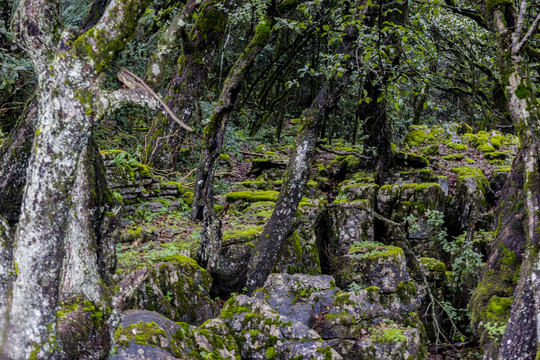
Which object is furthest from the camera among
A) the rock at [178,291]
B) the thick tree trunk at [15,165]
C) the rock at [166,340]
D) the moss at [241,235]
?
the moss at [241,235]

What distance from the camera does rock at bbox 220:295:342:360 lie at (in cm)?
464

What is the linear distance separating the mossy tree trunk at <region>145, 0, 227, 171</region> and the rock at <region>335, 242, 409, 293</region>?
16.6 ft

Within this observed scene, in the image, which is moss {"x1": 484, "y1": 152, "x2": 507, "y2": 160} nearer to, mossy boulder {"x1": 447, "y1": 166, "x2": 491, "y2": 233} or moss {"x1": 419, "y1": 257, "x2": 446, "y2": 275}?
mossy boulder {"x1": 447, "y1": 166, "x2": 491, "y2": 233}

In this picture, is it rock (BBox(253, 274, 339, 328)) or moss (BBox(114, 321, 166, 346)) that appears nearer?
moss (BBox(114, 321, 166, 346))

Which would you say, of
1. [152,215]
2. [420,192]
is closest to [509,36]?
[420,192]

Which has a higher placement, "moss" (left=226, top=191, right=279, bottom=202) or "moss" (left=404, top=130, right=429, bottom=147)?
"moss" (left=404, top=130, right=429, bottom=147)

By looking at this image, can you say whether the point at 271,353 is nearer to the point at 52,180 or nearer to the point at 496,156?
the point at 52,180

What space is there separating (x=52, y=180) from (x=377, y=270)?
5242 millimetres

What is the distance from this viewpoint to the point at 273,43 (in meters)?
15.9

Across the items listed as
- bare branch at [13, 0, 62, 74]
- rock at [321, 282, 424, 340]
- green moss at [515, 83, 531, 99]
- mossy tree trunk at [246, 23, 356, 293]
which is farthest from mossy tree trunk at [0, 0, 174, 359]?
green moss at [515, 83, 531, 99]

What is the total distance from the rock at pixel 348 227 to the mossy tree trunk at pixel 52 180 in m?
5.86

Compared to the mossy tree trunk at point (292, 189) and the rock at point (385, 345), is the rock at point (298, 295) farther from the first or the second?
the rock at point (385, 345)

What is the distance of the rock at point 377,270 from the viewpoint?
626 cm

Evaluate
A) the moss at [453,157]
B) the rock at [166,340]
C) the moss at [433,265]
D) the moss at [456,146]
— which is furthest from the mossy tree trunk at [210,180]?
the moss at [456,146]
